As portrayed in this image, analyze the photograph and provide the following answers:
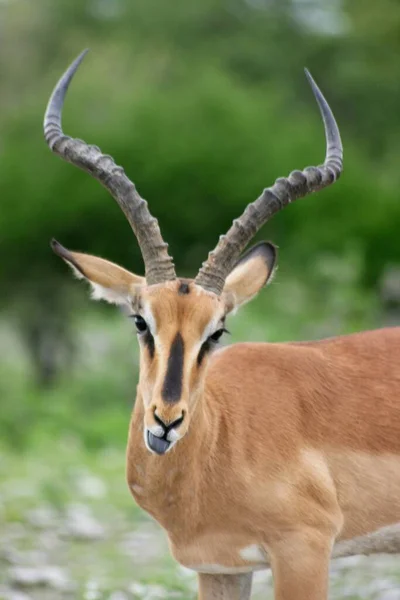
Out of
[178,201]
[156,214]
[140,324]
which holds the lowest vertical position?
[140,324]

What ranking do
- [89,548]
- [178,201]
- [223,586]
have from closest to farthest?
[223,586]
[89,548]
[178,201]

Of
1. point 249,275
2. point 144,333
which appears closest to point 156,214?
point 249,275

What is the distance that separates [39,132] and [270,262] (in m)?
18.5

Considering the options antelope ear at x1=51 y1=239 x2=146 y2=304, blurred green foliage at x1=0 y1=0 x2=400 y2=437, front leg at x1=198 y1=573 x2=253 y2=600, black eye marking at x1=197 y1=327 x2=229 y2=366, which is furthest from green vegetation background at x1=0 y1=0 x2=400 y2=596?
black eye marking at x1=197 y1=327 x2=229 y2=366

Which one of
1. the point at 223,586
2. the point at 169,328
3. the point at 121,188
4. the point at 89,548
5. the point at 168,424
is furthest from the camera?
the point at 89,548

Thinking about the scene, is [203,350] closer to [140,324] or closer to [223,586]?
[140,324]

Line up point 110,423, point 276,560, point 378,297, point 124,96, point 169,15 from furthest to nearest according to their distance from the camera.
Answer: point 169,15 → point 124,96 → point 378,297 → point 110,423 → point 276,560

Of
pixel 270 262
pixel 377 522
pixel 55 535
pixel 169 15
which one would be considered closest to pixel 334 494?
pixel 377 522

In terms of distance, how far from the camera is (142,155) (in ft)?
76.7

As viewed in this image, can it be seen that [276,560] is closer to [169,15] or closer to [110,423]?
[110,423]

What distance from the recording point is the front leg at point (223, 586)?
20.6 ft

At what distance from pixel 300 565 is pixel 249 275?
53.6 inches

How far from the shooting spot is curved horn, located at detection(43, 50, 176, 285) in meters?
5.84

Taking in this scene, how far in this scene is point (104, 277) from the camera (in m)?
5.89
